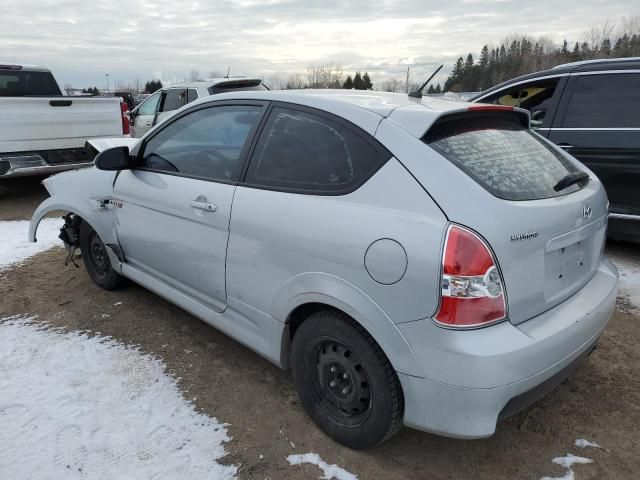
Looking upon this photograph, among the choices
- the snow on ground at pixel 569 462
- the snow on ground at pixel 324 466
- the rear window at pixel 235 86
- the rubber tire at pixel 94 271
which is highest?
the rear window at pixel 235 86

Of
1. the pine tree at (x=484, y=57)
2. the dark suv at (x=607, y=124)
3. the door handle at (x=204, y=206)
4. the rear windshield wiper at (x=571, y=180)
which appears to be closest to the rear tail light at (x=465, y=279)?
the rear windshield wiper at (x=571, y=180)

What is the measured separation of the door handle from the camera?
2.89 metres

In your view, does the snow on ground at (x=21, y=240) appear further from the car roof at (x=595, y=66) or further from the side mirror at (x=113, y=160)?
the car roof at (x=595, y=66)

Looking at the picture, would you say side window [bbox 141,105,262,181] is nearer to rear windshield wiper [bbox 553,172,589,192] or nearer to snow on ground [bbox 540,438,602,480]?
rear windshield wiper [bbox 553,172,589,192]

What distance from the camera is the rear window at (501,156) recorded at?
224 cm

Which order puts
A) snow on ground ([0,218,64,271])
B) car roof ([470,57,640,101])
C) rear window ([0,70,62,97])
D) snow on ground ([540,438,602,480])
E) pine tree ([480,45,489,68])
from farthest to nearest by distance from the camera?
pine tree ([480,45,489,68]) → rear window ([0,70,62,97]) → snow on ground ([0,218,64,271]) → car roof ([470,57,640,101]) → snow on ground ([540,438,602,480])

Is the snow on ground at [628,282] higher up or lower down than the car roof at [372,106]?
lower down

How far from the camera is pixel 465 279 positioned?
198 centimetres

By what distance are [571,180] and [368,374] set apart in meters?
1.40

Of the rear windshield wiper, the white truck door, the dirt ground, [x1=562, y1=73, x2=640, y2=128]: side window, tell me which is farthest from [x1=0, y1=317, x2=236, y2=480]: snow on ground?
the white truck door

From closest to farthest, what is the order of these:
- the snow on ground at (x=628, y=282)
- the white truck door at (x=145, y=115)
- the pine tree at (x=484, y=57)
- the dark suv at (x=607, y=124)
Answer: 1. the snow on ground at (x=628, y=282)
2. the dark suv at (x=607, y=124)
3. the white truck door at (x=145, y=115)
4. the pine tree at (x=484, y=57)

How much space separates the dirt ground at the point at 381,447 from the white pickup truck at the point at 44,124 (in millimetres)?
3434

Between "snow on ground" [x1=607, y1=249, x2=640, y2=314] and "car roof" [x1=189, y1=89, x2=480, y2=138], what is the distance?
2445 mm

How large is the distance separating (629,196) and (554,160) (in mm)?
2595
